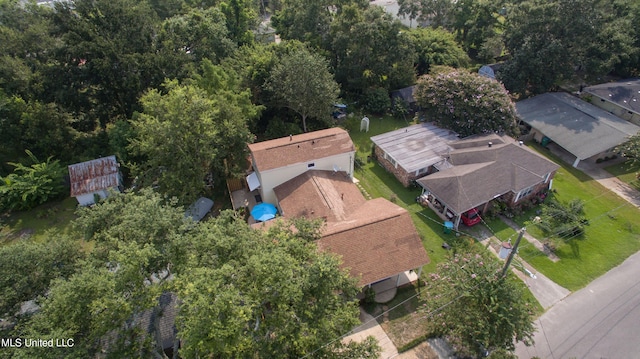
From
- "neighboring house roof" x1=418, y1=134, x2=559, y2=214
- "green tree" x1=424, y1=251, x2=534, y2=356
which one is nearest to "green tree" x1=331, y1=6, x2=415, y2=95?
"neighboring house roof" x1=418, y1=134, x2=559, y2=214

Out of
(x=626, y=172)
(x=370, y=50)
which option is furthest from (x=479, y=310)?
(x=370, y=50)

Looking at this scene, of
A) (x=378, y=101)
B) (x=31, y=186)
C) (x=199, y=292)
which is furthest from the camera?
(x=378, y=101)

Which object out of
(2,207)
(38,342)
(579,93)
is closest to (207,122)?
(38,342)

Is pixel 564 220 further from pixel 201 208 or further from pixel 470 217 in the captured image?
pixel 201 208

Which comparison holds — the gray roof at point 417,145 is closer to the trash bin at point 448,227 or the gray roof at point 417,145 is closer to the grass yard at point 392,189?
the grass yard at point 392,189

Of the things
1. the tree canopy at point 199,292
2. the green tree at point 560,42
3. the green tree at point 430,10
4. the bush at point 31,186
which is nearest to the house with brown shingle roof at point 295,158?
the tree canopy at point 199,292

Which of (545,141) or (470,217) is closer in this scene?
(470,217)

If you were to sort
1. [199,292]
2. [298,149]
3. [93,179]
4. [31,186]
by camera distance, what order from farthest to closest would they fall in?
[93,179] < [31,186] < [298,149] < [199,292]
